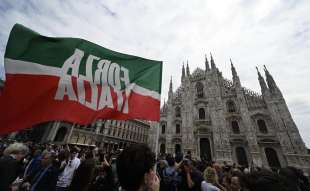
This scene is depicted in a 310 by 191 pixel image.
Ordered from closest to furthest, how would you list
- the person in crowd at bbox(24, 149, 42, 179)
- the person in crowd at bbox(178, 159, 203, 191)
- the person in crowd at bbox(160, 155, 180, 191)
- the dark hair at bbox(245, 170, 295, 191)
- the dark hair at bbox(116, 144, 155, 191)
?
the dark hair at bbox(116, 144, 155, 191) < the dark hair at bbox(245, 170, 295, 191) < the person in crowd at bbox(178, 159, 203, 191) < the person in crowd at bbox(160, 155, 180, 191) < the person in crowd at bbox(24, 149, 42, 179)

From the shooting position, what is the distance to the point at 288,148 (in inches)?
611

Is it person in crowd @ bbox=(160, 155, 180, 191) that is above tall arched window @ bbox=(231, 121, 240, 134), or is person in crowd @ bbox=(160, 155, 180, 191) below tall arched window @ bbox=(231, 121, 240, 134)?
below

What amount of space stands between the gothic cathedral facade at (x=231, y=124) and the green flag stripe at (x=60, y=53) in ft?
58.2

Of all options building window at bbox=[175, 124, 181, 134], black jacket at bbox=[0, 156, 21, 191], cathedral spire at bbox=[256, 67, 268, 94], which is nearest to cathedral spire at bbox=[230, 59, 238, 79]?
cathedral spire at bbox=[256, 67, 268, 94]

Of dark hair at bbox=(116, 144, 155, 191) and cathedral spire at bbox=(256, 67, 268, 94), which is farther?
cathedral spire at bbox=(256, 67, 268, 94)

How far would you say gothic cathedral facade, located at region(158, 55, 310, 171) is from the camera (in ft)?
53.9

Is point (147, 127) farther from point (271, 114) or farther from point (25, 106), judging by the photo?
point (25, 106)

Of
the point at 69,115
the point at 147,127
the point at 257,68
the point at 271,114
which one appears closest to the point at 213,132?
the point at 271,114

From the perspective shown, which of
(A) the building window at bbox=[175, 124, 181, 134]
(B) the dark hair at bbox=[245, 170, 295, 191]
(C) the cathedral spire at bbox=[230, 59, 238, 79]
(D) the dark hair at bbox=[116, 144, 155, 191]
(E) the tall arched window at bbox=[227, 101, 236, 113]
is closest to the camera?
(D) the dark hair at bbox=[116, 144, 155, 191]

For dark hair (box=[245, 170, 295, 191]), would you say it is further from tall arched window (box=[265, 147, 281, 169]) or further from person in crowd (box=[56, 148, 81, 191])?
tall arched window (box=[265, 147, 281, 169])

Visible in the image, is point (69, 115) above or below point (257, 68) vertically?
below

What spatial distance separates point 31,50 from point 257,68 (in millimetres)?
26691

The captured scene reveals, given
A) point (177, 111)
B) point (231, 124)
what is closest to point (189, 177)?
point (231, 124)

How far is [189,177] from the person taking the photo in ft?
10.9
